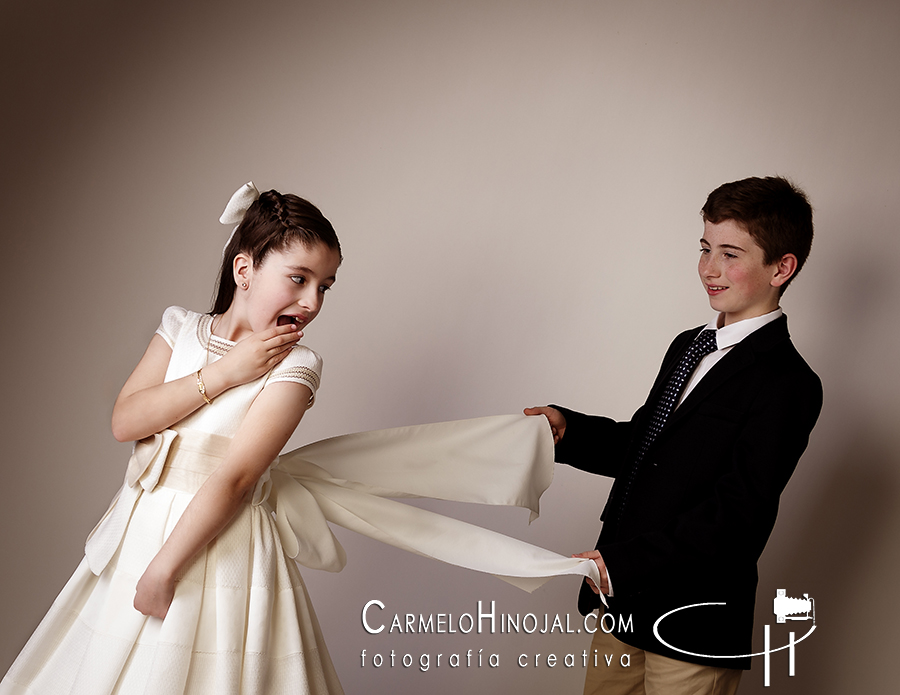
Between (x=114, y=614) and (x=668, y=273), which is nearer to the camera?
(x=114, y=614)

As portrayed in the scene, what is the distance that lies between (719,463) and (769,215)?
1.85 ft

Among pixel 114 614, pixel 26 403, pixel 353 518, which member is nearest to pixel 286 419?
pixel 353 518

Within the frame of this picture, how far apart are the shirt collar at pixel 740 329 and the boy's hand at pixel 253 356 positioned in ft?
3.19

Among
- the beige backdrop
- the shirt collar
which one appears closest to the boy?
the shirt collar

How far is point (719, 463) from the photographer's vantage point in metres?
1.67

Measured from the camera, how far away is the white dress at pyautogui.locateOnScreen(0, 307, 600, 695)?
1.36 metres

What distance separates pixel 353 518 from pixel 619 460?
0.74 meters

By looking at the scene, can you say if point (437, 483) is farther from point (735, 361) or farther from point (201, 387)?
point (735, 361)

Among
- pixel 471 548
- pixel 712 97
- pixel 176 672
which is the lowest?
pixel 176 672

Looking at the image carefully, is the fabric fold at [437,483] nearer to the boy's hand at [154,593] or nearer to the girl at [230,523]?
the girl at [230,523]

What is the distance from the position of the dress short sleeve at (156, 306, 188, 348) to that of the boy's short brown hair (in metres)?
1.21

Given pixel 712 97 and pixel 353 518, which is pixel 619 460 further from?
pixel 712 97

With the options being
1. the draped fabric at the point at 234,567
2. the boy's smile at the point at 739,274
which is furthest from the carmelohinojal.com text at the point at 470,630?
the boy's smile at the point at 739,274

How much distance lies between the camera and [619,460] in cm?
203
